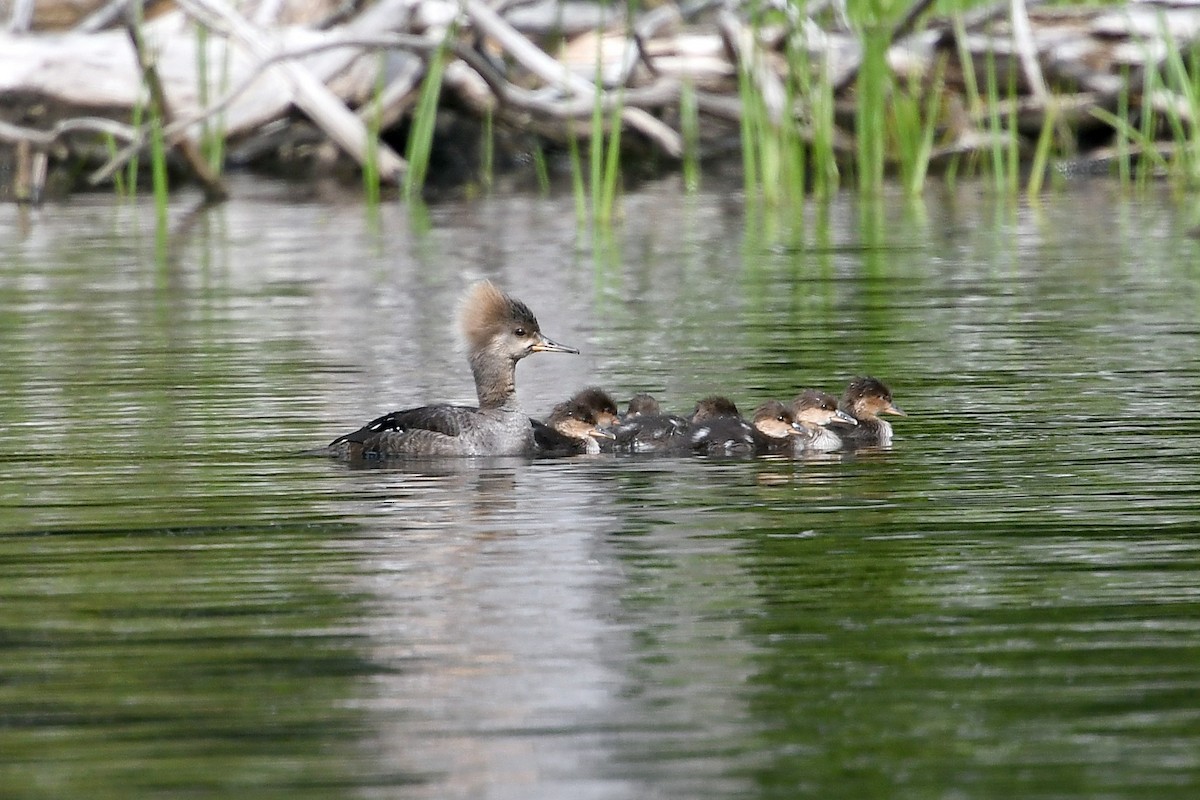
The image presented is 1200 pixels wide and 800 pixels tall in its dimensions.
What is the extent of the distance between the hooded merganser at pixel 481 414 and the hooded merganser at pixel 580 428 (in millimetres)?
66

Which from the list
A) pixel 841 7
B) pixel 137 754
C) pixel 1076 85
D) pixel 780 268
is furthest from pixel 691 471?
pixel 1076 85

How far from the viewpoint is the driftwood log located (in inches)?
693

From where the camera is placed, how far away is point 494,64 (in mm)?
19000

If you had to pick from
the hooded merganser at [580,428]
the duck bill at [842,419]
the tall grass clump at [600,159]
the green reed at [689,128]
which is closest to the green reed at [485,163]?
the green reed at [689,128]

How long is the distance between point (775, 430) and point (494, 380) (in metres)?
1.08

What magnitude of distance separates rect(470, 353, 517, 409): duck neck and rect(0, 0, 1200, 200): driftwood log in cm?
869

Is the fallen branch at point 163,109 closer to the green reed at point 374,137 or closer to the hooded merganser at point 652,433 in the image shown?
the green reed at point 374,137

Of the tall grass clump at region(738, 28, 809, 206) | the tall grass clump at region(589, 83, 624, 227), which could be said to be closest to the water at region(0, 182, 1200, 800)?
the tall grass clump at region(589, 83, 624, 227)

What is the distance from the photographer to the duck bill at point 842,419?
781 cm

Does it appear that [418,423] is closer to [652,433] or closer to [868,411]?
[652,433]

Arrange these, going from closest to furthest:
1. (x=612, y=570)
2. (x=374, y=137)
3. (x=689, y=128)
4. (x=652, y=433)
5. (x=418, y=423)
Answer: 1. (x=612, y=570)
2. (x=418, y=423)
3. (x=652, y=433)
4. (x=689, y=128)
5. (x=374, y=137)

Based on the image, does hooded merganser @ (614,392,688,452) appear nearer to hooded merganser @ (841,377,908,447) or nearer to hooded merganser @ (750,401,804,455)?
hooded merganser @ (750,401,804,455)

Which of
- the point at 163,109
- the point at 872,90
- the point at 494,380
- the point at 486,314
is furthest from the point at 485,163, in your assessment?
the point at 494,380

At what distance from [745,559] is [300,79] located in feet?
44.6
